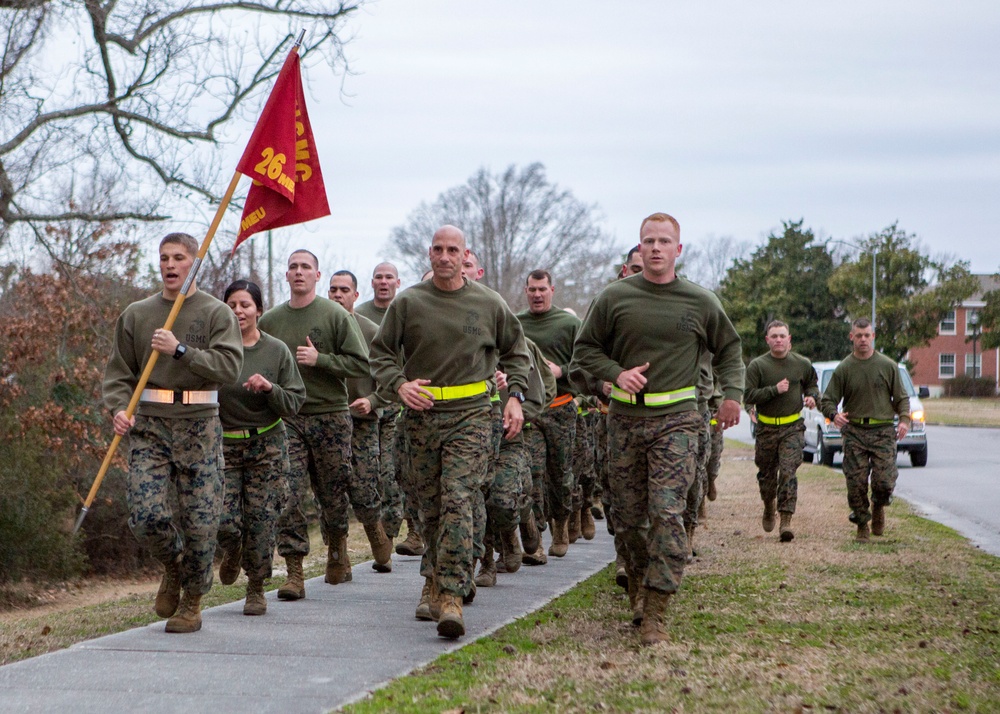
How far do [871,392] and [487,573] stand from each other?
5434 millimetres

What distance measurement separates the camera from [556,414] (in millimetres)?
11078

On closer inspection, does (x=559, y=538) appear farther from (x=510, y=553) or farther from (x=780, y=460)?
(x=780, y=460)

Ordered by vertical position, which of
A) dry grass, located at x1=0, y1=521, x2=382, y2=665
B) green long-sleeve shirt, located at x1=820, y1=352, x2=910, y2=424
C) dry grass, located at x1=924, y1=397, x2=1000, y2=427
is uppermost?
green long-sleeve shirt, located at x1=820, y1=352, x2=910, y2=424

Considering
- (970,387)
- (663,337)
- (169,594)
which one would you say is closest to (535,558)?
(663,337)

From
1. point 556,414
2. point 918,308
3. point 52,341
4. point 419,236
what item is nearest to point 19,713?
point 556,414

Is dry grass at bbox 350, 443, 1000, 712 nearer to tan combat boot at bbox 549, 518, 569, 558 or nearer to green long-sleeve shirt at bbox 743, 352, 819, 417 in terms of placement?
tan combat boot at bbox 549, 518, 569, 558

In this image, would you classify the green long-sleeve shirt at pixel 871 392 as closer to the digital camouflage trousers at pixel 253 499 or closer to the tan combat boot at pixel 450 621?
the digital camouflage trousers at pixel 253 499

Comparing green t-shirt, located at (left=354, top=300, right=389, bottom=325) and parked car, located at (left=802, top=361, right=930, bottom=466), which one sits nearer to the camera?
green t-shirt, located at (left=354, top=300, right=389, bottom=325)

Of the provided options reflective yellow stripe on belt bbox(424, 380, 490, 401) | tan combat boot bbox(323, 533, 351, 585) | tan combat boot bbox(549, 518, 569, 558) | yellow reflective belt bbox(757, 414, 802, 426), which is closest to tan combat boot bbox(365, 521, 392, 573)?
tan combat boot bbox(323, 533, 351, 585)

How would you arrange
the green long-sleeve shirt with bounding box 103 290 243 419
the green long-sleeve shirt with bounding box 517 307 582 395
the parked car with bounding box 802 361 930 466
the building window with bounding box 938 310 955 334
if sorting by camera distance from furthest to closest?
the building window with bounding box 938 310 955 334
the parked car with bounding box 802 361 930 466
the green long-sleeve shirt with bounding box 517 307 582 395
the green long-sleeve shirt with bounding box 103 290 243 419

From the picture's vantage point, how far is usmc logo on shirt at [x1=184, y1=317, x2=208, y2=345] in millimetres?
7293

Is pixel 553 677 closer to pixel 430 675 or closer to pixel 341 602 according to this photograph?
pixel 430 675

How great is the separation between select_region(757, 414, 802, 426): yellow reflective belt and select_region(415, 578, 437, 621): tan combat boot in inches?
262

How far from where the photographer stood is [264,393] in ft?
26.3
